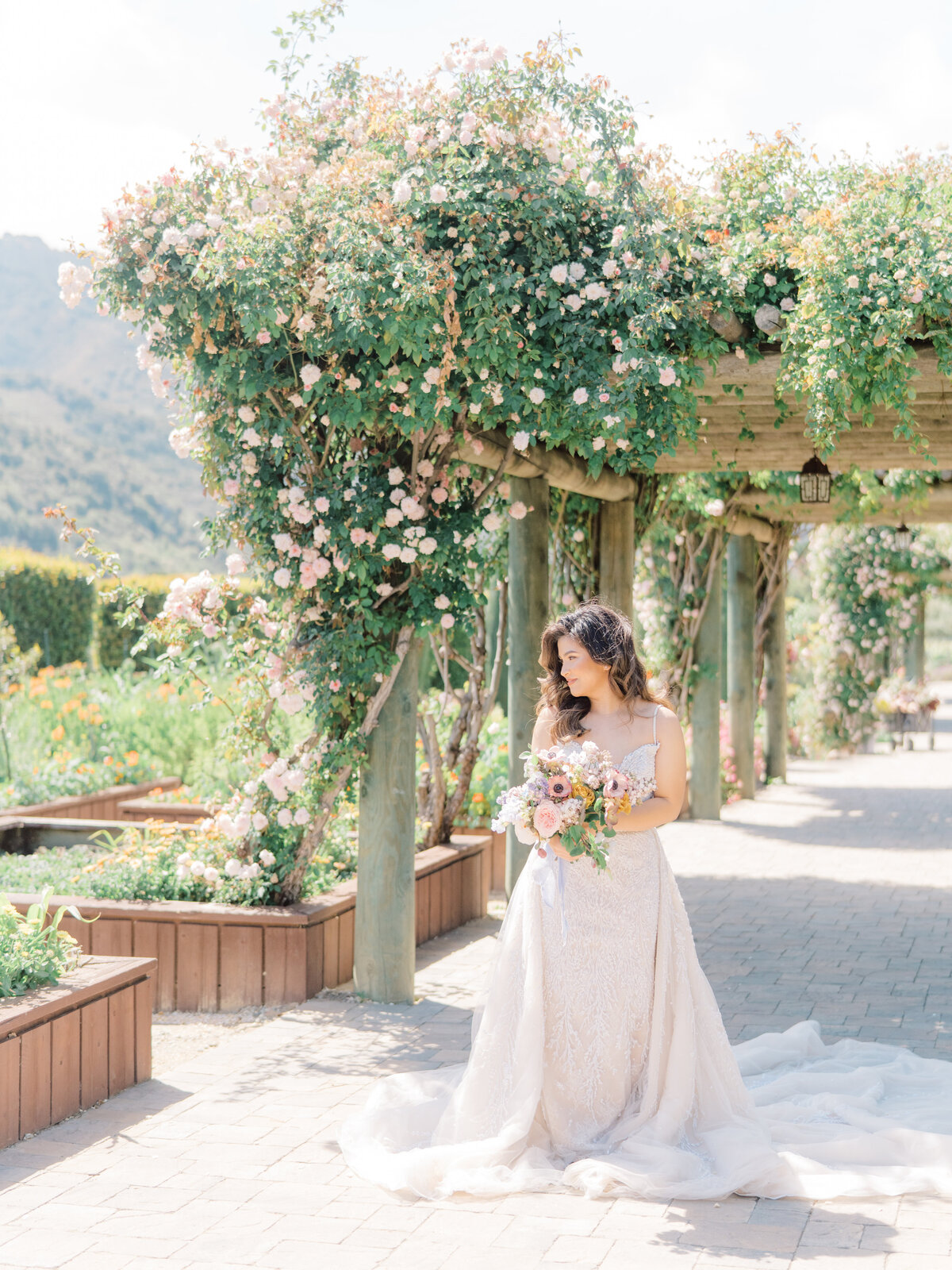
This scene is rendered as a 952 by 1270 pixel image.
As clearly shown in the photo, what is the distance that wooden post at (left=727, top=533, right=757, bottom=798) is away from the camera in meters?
12.5

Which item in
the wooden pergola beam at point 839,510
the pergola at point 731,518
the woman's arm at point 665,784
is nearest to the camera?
the woman's arm at point 665,784

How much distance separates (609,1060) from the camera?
11.6 ft

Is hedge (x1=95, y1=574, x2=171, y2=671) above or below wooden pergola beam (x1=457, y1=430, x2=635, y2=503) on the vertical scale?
below

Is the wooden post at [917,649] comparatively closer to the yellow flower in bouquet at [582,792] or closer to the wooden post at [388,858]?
the wooden post at [388,858]

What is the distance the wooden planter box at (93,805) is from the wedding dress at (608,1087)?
15.7 feet

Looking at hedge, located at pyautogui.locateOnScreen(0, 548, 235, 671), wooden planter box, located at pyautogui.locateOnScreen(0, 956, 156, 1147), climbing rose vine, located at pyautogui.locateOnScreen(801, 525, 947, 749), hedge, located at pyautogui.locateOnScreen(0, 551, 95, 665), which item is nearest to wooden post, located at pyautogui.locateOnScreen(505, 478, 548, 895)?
wooden planter box, located at pyautogui.locateOnScreen(0, 956, 156, 1147)

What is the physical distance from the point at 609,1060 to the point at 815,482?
18.2 ft

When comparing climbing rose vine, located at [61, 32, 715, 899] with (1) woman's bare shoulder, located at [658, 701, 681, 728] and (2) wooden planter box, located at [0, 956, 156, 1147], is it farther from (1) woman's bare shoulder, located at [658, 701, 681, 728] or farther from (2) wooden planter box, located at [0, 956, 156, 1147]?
(1) woman's bare shoulder, located at [658, 701, 681, 728]

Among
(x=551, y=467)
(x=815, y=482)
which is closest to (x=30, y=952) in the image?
(x=551, y=467)

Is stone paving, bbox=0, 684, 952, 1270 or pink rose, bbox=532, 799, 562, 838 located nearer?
stone paving, bbox=0, 684, 952, 1270

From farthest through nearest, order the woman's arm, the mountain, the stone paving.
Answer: the mountain
the woman's arm
the stone paving

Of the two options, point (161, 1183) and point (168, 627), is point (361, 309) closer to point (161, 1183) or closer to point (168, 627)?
point (168, 627)

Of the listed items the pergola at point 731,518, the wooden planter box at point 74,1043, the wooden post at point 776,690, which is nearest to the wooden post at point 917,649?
the wooden post at point 776,690

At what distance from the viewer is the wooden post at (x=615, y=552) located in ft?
28.0
